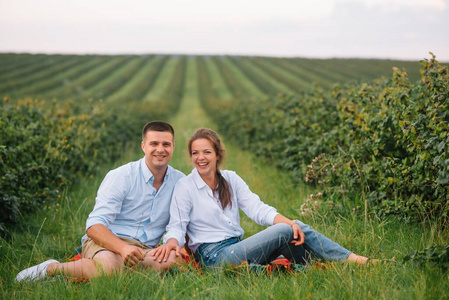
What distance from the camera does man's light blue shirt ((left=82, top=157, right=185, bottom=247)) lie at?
155 inches

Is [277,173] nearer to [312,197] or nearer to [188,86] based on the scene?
[312,197]

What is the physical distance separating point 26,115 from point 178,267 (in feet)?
16.1

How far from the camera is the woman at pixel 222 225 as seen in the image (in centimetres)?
370

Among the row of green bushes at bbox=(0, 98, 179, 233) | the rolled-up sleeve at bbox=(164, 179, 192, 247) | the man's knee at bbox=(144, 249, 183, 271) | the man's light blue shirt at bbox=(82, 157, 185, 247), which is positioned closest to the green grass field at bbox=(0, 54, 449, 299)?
the man's knee at bbox=(144, 249, 183, 271)

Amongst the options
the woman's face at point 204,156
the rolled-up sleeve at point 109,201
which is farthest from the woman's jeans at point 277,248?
the rolled-up sleeve at point 109,201

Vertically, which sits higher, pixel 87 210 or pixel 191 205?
pixel 191 205

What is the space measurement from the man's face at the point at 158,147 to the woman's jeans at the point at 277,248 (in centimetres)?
94

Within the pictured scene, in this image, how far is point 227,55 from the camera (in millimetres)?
79062

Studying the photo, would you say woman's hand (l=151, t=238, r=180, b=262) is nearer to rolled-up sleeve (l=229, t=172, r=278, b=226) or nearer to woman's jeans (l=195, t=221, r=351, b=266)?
woman's jeans (l=195, t=221, r=351, b=266)

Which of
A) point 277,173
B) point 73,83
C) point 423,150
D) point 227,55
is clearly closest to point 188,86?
point 73,83

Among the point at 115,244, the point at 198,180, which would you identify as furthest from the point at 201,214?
the point at 115,244

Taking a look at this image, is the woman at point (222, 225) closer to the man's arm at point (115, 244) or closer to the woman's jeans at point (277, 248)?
the woman's jeans at point (277, 248)

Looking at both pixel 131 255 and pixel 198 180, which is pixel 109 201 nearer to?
pixel 131 255

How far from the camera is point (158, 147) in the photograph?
396 centimetres
